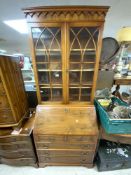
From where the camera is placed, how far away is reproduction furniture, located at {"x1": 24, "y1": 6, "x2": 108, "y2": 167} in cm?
121

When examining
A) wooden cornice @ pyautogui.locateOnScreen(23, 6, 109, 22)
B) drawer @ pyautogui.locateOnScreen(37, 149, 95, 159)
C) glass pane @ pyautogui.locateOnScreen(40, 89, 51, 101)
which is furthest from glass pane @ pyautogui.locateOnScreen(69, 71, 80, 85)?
drawer @ pyautogui.locateOnScreen(37, 149, 95, 159)

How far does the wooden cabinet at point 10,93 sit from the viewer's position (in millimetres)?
1342

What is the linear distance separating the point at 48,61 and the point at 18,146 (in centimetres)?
127

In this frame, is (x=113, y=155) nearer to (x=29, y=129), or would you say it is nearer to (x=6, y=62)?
(x=29, y=129)

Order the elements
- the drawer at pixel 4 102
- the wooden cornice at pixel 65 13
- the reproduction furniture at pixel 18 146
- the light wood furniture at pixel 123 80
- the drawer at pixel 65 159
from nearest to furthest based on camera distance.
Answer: the wooden cornice at pixel 65 13 < the drawer at pixel 4 102 < the reproduction furniture at pixel 18 146 < the drawer at pixel 65 159 < the light wood furniture at pixel 123 80

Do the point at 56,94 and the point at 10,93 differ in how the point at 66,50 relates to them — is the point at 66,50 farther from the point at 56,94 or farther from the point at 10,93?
the point at 10,93

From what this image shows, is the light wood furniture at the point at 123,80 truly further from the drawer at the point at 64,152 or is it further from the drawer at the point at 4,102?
the drawer at the point at 4,102

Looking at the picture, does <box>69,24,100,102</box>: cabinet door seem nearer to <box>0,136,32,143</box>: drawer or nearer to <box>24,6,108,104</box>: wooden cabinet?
<box>24,6,108,104</box>: wooden cabinet

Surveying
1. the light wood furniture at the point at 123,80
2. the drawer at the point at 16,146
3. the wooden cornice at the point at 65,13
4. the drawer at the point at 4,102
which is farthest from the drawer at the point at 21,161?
the wooden cornice at the point at 65,13

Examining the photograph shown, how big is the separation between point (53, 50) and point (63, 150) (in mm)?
1380

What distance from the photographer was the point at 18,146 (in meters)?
1.56

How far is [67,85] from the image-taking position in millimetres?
1480

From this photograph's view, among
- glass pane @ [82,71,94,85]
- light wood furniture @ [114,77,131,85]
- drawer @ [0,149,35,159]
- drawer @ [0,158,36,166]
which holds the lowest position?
drawer @ [0,158,36,166]

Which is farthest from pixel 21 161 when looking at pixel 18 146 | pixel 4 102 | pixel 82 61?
pixel 82 61
